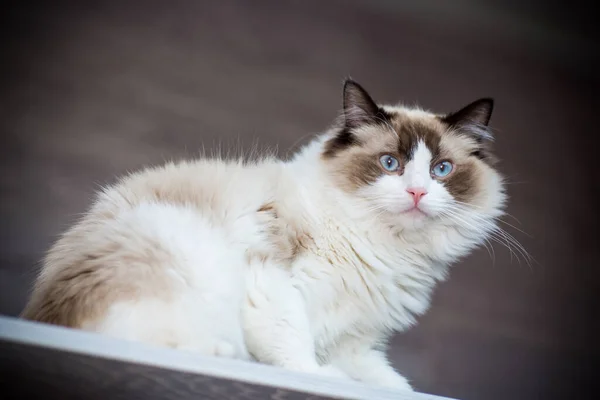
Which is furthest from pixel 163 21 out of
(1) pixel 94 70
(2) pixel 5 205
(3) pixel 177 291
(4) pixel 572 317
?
(4) pixel 572 317

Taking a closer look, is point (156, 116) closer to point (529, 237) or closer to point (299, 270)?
point (299, 270)

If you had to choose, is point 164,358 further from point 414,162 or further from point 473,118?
point 473,118

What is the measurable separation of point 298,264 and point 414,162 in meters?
0.44

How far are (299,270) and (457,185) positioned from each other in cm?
54

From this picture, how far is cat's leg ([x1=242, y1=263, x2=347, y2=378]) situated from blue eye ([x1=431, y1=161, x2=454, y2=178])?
58cm

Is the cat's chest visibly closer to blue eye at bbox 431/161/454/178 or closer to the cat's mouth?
the cat's mouth

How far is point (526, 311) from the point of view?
3.19m

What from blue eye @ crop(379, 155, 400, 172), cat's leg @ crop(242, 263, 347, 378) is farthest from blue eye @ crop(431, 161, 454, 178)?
cat's leg @ crop(242, 263, 347, 378)

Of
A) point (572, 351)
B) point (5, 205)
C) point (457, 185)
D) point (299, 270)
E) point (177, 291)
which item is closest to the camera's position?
point (177, 291)

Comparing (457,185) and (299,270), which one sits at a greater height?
(457,185)

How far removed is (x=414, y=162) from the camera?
76.6 inches

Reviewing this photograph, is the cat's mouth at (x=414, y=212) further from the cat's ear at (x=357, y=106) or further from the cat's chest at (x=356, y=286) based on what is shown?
the cat's ear at (x=357, y=106)

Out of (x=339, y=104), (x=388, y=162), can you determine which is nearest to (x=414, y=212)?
(x=388, y=162)

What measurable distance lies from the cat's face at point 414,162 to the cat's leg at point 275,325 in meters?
0.41
